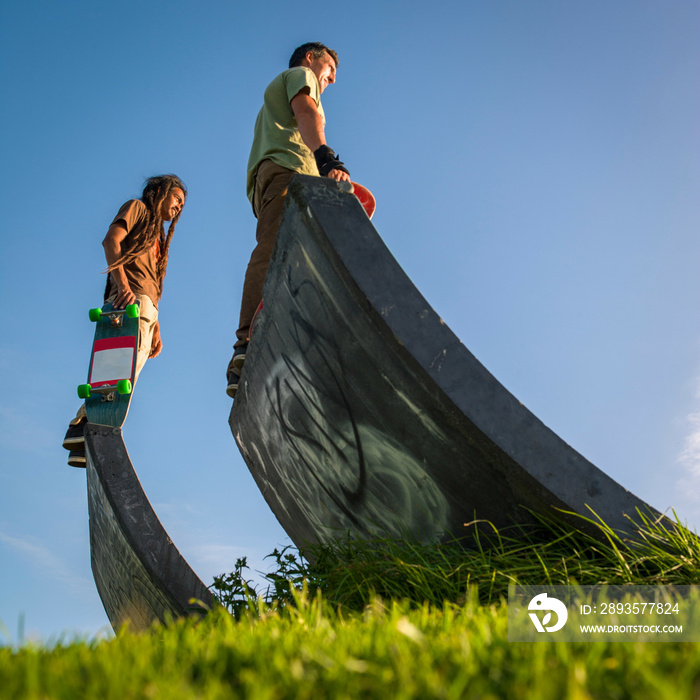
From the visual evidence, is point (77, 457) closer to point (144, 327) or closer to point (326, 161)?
point (144, 327)

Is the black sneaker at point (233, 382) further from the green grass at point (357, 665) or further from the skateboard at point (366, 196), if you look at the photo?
the green grass at point (357, 665)

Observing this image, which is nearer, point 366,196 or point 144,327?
point 366,196

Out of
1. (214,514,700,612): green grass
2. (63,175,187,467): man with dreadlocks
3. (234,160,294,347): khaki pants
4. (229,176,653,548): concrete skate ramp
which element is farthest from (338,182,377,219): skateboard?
(63,175,187,467): man with dreadlocks

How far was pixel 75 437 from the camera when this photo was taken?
4.20 m

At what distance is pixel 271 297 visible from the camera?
8.77 feet

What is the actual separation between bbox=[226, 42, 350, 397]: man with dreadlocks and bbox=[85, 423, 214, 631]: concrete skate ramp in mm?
892

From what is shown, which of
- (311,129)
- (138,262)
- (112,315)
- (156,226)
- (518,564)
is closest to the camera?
(518,564)

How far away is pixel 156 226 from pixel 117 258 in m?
0.53

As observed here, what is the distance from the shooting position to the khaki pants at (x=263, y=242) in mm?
3575

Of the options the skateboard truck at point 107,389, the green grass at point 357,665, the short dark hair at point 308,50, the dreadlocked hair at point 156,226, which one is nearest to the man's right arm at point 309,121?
the short dark hair at point 308,50

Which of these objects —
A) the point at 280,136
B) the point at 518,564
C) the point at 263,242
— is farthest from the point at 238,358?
the point at 518,564

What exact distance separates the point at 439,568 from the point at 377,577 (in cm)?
20

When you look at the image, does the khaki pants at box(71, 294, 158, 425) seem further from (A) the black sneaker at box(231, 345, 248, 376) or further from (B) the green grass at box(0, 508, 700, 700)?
(B) the green grass at box(0, 508, 700, 700)

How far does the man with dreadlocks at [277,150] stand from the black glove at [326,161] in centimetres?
2
